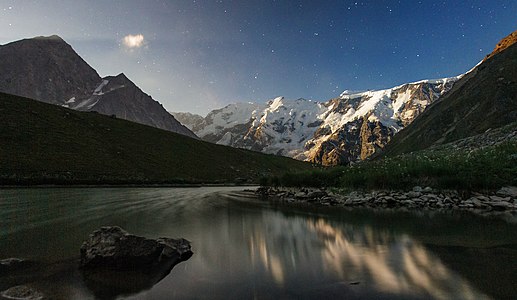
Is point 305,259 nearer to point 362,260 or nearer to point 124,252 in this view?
point 362,260

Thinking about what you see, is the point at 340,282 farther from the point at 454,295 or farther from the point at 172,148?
the point at 172,148

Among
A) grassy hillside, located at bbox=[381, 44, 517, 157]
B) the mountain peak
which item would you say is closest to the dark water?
grassy hillside, located at bbox=[381, 44, 517, 157]

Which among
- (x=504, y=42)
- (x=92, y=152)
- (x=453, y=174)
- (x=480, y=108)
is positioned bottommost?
(x=453, y=174)

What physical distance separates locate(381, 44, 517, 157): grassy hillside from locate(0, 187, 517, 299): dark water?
87171 mm

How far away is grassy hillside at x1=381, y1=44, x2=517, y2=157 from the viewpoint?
87.1m

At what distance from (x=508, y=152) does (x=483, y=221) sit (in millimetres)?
16754

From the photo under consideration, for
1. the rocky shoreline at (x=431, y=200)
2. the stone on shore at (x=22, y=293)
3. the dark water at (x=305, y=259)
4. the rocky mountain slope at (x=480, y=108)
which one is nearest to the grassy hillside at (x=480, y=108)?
the rocky mountain slope at (x=480, y=108)

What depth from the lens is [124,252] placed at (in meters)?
9.41

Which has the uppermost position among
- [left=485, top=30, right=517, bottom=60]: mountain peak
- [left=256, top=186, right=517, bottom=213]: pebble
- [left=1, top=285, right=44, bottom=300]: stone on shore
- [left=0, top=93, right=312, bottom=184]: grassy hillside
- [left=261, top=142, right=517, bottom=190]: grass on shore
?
[left=485, top=30, right=517, bottom=60]: mountain peak

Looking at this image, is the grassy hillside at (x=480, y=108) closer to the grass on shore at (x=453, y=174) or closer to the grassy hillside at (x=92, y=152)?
the grass on shore at (x=453, y=174)

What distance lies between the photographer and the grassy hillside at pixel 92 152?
249ft

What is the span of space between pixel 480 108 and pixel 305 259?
382 feet

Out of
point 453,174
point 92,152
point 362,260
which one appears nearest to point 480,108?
point 453,174

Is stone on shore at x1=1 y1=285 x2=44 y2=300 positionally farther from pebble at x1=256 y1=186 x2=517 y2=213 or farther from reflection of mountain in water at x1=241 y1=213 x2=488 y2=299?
pebble at x1=256 y1=186 x2=517 y2=213
